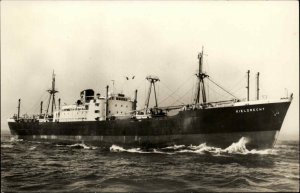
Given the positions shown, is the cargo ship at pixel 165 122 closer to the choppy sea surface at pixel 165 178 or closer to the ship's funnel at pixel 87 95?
the ship's funnel at pixel 87 95

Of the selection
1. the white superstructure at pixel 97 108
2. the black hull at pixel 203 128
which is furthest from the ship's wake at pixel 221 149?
→ the white superstructure at pixel 97 108

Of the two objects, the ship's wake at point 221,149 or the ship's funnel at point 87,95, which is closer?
the ship's wake at point 221,149

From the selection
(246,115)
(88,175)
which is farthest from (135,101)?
(88,175)

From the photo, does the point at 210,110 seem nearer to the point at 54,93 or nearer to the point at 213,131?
the point at 213,131

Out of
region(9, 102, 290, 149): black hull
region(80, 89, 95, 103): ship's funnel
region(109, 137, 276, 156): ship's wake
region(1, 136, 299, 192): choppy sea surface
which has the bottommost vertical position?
region(1, 136, 299, 192): choppy sea surface

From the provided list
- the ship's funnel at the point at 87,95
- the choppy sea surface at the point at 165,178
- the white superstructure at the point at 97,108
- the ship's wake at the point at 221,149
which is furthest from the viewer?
the ship's funnel at the point at 87,95

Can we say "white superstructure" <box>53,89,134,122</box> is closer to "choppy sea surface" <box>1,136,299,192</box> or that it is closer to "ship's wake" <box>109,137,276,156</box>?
"ship's wake" <box>109,137,276,156</box>

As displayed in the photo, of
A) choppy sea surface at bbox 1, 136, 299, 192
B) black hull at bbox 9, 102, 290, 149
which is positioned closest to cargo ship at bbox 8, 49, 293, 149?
black hull at bbox 9, 102, 290, 149

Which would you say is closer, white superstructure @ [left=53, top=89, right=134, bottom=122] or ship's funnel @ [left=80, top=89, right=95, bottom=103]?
white superstructure @ [left=53, top=89, right=134, bottom=122]
